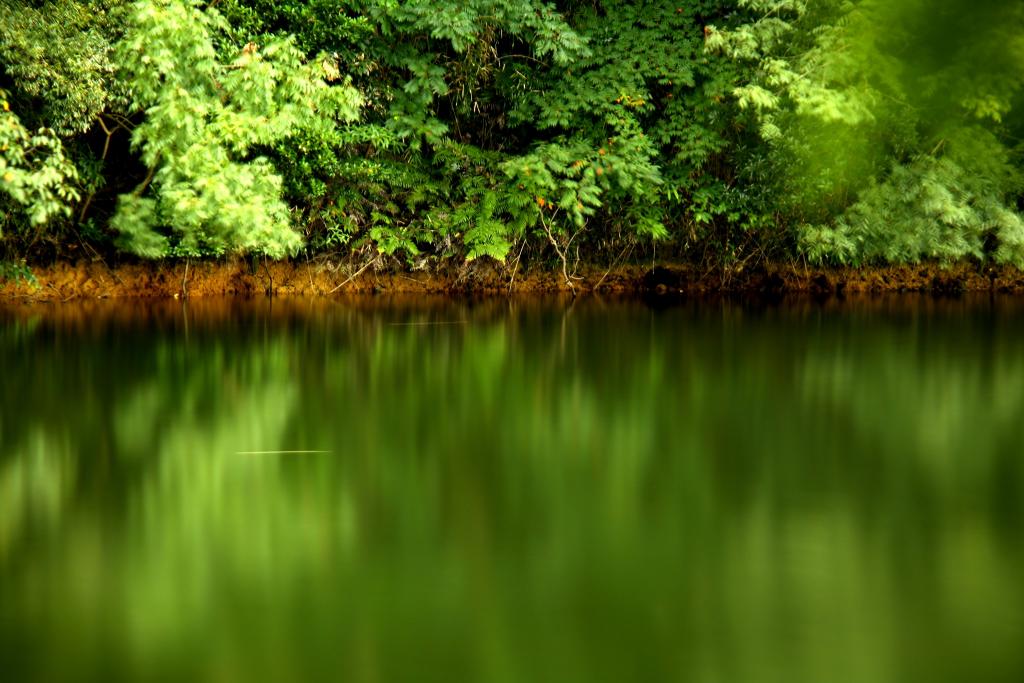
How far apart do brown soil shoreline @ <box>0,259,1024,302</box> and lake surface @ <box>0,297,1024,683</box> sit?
683cm

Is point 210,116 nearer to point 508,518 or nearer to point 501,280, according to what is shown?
point 501,280

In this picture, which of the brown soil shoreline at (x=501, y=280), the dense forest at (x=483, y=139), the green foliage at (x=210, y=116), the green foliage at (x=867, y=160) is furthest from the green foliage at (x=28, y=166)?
the green foliage at (x=867, y=160)

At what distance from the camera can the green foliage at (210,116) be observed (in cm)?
1496

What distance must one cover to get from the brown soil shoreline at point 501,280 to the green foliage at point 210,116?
215 cm

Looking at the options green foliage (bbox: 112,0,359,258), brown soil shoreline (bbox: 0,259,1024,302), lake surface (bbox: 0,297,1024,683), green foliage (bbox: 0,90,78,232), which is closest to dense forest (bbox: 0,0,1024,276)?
green foliage (bbox: 112,0,359,258)

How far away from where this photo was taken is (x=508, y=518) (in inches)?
212

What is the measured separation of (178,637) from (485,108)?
1695cm

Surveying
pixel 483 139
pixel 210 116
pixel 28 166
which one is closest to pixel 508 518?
pixel 28 166

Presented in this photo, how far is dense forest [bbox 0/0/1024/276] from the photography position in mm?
15258

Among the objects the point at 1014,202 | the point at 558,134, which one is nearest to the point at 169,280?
the point at 558,134

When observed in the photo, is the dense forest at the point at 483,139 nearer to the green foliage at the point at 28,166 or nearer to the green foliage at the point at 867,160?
the green foliage at the point at 867,160

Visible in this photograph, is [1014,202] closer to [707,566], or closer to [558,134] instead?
[558,134]

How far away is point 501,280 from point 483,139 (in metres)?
2.40

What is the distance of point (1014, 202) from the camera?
19.6m
